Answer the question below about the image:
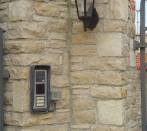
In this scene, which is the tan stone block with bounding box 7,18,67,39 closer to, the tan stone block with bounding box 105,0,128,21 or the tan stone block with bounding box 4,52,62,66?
the tan stone block with bounding box 4,52,62,66

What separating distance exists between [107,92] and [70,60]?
48 centimetres

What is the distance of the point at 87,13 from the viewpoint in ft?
12.9

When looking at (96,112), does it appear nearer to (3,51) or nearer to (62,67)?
(62,67)

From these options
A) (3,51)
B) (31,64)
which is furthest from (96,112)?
(3,51)

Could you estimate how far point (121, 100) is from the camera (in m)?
4.02

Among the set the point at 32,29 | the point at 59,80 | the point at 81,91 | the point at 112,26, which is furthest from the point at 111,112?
the point at 32,29

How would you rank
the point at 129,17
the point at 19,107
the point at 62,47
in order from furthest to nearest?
the point at 129,17 < the point at 62,47 < the point at 19,107

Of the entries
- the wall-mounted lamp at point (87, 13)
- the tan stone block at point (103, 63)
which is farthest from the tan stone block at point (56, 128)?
the wall-mounted lamp at point (87, 13)

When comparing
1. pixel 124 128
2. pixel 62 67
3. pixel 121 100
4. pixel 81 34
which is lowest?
pixel 124 128

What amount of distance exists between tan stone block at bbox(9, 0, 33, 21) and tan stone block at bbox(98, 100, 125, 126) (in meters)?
1.08

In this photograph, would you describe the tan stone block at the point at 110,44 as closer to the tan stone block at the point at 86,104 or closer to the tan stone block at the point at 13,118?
the tan stone block at the point at 86,104

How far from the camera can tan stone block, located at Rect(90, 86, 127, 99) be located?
4.00m

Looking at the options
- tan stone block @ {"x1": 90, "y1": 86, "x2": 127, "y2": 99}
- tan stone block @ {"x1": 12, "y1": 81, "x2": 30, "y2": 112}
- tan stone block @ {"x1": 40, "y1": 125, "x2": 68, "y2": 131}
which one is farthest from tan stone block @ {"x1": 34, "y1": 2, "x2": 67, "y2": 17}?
tan stone block @ {"x1": 40, "y1": 125, "x2": 68, "y2": 131}

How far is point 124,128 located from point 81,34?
997 millimetres
